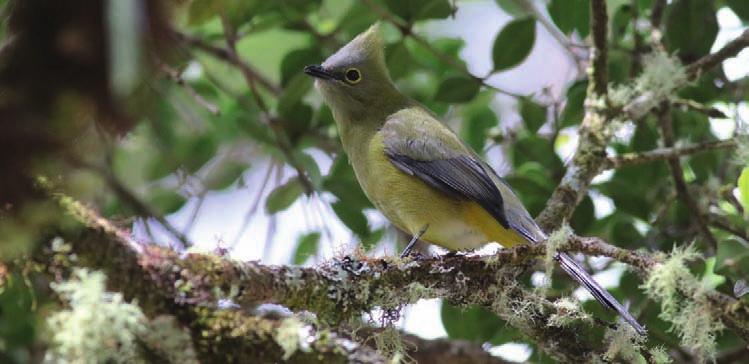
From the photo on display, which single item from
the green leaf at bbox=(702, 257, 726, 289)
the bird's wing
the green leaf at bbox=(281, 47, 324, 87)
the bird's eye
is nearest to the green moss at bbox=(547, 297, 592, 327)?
the green leaf at bbox=(702, 257, 726, 289)

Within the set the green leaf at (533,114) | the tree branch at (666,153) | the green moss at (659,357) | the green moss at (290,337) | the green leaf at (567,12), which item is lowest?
the green moss at (290,337)

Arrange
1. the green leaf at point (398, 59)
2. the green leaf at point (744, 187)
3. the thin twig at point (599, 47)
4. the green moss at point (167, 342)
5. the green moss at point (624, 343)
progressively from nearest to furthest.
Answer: the green moss at point (167, 342)
the green moss at point (624, 343)
the green leaf at point (744, 187)
the thin twig at point (599, 47)
the green leaf at point (398, 59)

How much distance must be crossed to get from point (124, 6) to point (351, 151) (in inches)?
153

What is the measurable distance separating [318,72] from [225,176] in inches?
34.8

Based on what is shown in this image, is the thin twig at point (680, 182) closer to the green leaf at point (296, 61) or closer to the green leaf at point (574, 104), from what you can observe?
the green leaf at point (574, 104)

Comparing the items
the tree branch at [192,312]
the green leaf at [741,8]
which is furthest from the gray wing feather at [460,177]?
the tree branch at [192,312]

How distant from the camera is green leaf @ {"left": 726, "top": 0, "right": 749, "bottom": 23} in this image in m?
4.80

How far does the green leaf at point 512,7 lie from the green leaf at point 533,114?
0.49 metres

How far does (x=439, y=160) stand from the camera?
4.91 meters

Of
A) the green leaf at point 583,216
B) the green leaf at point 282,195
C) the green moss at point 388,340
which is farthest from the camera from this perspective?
the green leaf at point 282,195

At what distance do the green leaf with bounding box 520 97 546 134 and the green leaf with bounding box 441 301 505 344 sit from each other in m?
1.04

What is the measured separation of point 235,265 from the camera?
2682mm

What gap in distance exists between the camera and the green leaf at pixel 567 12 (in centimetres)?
489

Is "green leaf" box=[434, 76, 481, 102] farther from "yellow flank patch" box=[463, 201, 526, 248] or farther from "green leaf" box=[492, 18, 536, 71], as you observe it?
"yellow flank patch" box=[463, 201, 526, 248]
